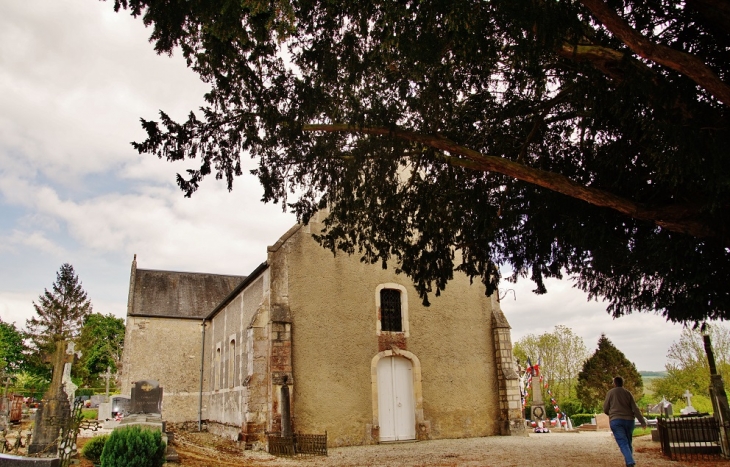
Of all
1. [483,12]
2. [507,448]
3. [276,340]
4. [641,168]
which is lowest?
[507,448]

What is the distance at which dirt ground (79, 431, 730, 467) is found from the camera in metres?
10.2

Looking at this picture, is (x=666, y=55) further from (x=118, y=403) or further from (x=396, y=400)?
(x=118, y=403)

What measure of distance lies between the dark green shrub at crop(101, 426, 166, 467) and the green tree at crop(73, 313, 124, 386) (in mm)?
44561

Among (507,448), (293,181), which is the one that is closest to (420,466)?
(507,448)

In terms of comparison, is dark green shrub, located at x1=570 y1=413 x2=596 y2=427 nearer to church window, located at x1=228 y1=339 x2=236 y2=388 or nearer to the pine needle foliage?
church window, located at x1=228 y1=339 x2=236 y2=388

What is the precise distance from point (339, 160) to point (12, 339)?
66145 millimetres

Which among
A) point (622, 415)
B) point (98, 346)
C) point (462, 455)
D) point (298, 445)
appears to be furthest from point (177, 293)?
point (98, 346)

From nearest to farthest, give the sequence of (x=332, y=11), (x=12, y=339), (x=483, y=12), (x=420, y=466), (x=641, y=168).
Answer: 1. (x=483, y=12)
2. (x=332, y=11)
3. (x=641, y=168)
4. (x=420, y=466)
5. (x=12, y=339)

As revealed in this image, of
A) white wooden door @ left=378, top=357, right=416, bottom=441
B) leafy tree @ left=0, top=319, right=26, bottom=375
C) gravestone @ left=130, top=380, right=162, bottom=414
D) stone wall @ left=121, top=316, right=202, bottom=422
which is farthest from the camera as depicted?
leafy tree @ left=0, top=319, right=26, bottom=375

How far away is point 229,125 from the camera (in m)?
7.95

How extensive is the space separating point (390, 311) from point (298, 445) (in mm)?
5053

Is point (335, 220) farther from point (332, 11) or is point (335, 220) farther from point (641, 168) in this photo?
point (641, 168)

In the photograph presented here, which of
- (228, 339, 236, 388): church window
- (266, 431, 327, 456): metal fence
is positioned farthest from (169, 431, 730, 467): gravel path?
(228, 339, 236, 388): church window

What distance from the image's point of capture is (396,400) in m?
15.6
